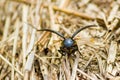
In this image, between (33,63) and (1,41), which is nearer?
(33,63)

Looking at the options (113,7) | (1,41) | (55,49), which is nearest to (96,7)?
(113,7)

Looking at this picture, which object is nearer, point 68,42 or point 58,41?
point 68,42

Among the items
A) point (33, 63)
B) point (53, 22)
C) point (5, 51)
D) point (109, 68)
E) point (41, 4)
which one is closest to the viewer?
point (109, 68)

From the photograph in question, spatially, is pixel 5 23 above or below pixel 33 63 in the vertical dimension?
above

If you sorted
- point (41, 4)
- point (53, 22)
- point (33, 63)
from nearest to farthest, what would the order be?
point (33, 63) < point (53, 22) < point (41, 4)

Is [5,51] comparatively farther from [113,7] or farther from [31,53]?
[113,7]

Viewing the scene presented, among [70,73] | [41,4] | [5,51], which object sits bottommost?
[70,73]
